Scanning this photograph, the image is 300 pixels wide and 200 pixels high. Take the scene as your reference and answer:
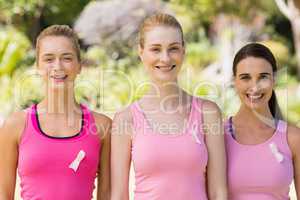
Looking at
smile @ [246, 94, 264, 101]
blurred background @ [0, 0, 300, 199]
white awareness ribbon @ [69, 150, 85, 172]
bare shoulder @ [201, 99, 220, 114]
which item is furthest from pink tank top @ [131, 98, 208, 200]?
blurred background @ [0, 0, 300, 199]

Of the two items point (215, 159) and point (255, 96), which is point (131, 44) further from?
point (215, 159)

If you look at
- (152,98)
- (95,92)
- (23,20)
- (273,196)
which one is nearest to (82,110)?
(152,98)

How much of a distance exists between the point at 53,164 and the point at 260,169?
39.7 inches

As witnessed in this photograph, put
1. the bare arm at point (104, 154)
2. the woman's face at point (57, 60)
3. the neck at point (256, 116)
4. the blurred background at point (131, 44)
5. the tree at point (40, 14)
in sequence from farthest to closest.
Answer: the tree at point (40, 14), the blurred background at point (131, 44), the neck at point (256, 116), the bare arm at point (104, 154), the woman's face at point (57, 60)

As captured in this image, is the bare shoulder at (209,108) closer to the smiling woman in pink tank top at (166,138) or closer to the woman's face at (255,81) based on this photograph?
the smiling woman in pink tank top at (166,138)

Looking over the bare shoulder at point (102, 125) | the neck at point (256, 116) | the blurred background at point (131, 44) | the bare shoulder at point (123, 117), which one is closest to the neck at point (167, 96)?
the bare shoulder at point (123, 117)

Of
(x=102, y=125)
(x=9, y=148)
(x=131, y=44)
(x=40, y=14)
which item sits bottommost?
(x=9, y=148)

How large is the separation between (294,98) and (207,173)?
871 centimetres

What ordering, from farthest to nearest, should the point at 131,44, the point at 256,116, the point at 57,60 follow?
the point at 131,44 → the point at 256,116 → the point at 57,60

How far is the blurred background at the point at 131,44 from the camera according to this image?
10523 mm

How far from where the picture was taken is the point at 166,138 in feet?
9.35

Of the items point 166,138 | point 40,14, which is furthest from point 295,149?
point 40,14

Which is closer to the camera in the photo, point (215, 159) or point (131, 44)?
point (215, 159)

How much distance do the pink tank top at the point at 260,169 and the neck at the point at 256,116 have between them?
10 cm
